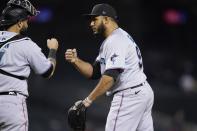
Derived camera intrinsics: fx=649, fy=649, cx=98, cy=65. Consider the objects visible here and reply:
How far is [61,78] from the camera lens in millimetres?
15828

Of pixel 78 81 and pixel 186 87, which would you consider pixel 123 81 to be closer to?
pixel 78 81

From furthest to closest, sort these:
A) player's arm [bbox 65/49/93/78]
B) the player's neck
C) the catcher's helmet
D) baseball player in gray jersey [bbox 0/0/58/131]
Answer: player's arm [bbox 65/49/93/78]
the player's neck
the catcher's helmet
baseball player in gray jersey [bbox 0/0/58/131]

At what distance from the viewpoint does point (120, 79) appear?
680 cm

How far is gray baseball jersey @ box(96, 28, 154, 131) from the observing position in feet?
21.8

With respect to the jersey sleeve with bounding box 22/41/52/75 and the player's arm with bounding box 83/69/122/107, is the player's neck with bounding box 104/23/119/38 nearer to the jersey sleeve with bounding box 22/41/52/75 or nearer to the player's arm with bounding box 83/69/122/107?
the player's arm with bounding box 83/69/122/107

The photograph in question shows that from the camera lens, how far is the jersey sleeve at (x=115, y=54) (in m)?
6.58

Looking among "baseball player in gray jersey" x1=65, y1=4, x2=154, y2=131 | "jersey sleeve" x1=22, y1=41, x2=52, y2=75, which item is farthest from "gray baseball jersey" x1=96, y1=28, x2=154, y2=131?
"jersey sleeve" x1=22, y1=41, x2=52, y2=75

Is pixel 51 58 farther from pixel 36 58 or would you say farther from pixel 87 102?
pixel 87 102

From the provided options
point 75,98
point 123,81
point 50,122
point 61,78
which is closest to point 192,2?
point 61,78

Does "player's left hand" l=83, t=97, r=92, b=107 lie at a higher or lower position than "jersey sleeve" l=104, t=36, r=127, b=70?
lower

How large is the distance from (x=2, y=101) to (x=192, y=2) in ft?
50.6

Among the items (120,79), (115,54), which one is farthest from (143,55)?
(115,54)

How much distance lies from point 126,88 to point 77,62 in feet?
2.20

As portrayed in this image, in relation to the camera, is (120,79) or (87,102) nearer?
(87,102)
